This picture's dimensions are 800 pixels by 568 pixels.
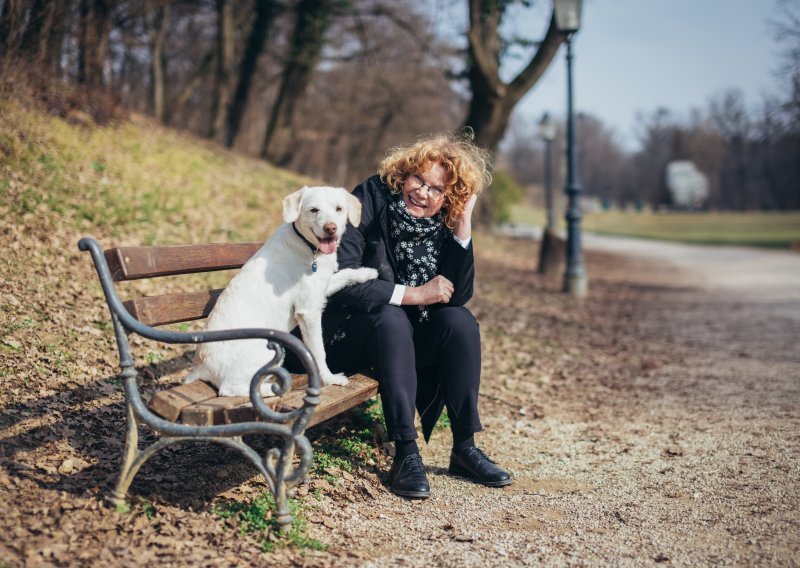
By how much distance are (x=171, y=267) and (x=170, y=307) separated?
20 cm

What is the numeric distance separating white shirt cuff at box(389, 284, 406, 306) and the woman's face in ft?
1.47

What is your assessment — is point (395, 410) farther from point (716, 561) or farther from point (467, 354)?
point (716, 561)

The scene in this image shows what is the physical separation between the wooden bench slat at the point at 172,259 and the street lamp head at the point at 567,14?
8036 mm

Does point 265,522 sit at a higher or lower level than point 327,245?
lower

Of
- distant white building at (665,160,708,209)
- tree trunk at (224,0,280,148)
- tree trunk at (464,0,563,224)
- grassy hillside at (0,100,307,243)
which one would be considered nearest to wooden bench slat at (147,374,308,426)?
grassy hillside at (0,100,307,243)

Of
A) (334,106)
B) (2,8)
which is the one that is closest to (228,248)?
(2,8)

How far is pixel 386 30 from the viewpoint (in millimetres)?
22281

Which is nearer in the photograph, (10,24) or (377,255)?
(377,255)

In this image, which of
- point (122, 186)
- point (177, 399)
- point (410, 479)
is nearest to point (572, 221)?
point (122, 186)

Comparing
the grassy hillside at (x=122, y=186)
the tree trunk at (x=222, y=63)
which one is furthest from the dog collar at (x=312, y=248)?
the tree trunk at (x=222, y=63)

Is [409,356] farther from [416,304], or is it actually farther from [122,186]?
[122,186]

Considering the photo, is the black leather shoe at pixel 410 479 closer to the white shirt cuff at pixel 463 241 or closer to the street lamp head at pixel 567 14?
the white shirt cuff at pixel 463 241

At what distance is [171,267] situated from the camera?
3561 millimetres

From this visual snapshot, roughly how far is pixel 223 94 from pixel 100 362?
41.6 feet
